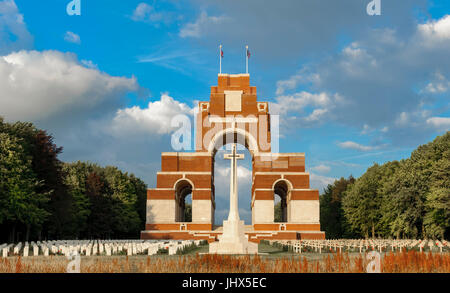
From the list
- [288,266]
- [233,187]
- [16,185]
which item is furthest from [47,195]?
[288,266]

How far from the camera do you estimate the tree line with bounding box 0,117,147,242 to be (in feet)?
107

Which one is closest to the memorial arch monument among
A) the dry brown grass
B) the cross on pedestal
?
the cross on pedestal

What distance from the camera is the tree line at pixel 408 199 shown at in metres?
37.7

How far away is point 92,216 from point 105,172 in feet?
35.3

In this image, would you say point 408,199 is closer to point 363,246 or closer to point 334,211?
point 363,246

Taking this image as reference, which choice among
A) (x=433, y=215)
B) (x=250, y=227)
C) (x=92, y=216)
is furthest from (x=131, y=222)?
(x=433, y=215)

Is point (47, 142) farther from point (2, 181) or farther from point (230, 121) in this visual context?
point (230, 121)

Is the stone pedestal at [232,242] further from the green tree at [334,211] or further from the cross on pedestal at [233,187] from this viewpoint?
the green tree at [334,211]

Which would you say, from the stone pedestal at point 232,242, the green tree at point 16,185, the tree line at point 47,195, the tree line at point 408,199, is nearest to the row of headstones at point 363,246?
the stone pedestal at point 232,242

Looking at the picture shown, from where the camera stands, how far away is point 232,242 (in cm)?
2245

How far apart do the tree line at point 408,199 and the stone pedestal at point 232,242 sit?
68.6 feet

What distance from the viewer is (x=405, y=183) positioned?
44188 mm

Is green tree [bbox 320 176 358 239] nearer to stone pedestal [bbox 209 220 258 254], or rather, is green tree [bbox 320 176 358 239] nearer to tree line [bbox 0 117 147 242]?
tree line [bbox 0 117 147 242]

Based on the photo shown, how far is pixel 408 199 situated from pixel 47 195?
35.5 m
